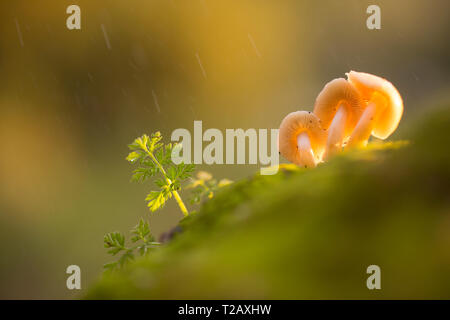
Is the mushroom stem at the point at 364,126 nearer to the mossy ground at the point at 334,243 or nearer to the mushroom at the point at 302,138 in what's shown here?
the mushroom at the point at 302,138

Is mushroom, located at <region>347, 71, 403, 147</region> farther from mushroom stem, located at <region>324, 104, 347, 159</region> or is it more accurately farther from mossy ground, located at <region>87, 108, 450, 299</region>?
mossy ground, located at <region>87, 108, 450, 299</region>

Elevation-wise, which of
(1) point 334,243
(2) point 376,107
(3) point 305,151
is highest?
(2) point 376,107

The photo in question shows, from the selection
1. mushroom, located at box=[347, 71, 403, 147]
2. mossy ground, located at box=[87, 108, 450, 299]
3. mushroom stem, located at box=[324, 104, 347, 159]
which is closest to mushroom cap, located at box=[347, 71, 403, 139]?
mushroom, located at box=[347, 71, 403, 147]

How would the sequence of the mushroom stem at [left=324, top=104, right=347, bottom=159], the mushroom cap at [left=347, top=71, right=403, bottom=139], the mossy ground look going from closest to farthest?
the mossy ground < the mushroom cap at [left=347, top=71, right=403, bottom=139] < the mushroom stem at [left=324, top=104, right=347, bottom=159]

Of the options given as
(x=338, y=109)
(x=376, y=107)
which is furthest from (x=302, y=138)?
(x=376, y=107)

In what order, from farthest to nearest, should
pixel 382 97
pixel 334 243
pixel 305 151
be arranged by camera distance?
pixel 305 151
pixel 382 97
pixel 334 243

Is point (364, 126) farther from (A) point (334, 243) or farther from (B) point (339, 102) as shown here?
(A) point (334, 243)

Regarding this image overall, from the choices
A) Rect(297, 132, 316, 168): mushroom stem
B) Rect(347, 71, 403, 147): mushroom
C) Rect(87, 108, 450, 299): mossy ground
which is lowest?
Rect(87, 108, 450, 299): mossy ground
